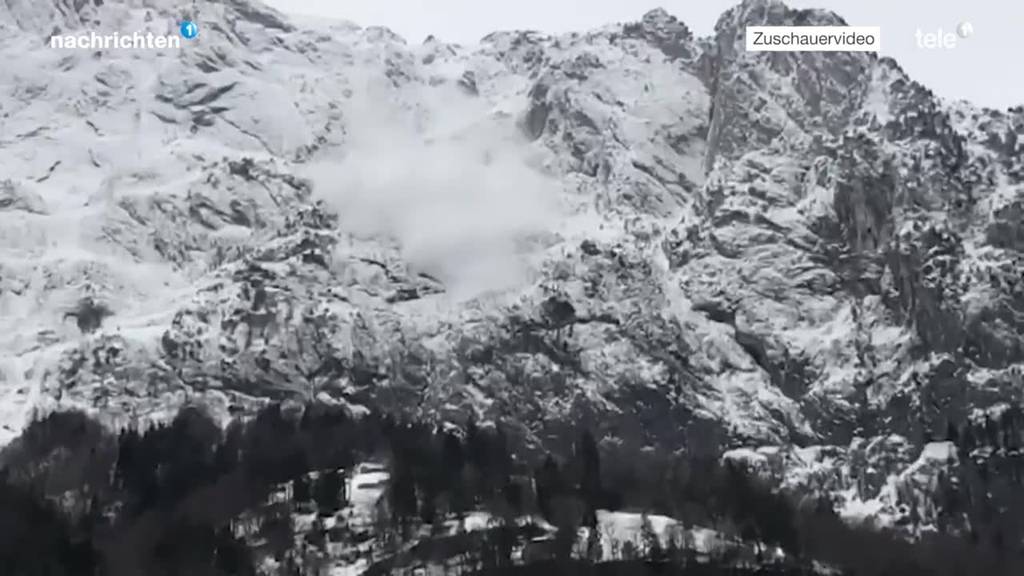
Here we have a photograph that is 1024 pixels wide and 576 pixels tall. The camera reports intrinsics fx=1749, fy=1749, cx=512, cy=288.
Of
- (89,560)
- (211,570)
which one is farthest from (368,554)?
(89,560)

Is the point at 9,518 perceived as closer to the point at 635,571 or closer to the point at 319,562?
the point at 319,562

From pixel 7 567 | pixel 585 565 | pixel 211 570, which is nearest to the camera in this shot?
pixel 7 567

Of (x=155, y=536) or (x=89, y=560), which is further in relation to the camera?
(x=155, y=536)

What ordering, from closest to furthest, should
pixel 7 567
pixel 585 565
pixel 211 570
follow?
pixel 7 567, pixel 211 570, pixel 585 565

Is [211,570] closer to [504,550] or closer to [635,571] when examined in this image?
[504,550]

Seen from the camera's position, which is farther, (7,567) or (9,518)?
(9,518)

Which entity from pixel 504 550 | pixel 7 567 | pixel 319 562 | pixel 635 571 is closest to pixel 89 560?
pixel 7 567

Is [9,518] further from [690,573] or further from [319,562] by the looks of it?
[690,573]

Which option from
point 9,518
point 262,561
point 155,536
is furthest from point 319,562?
point 9,518
